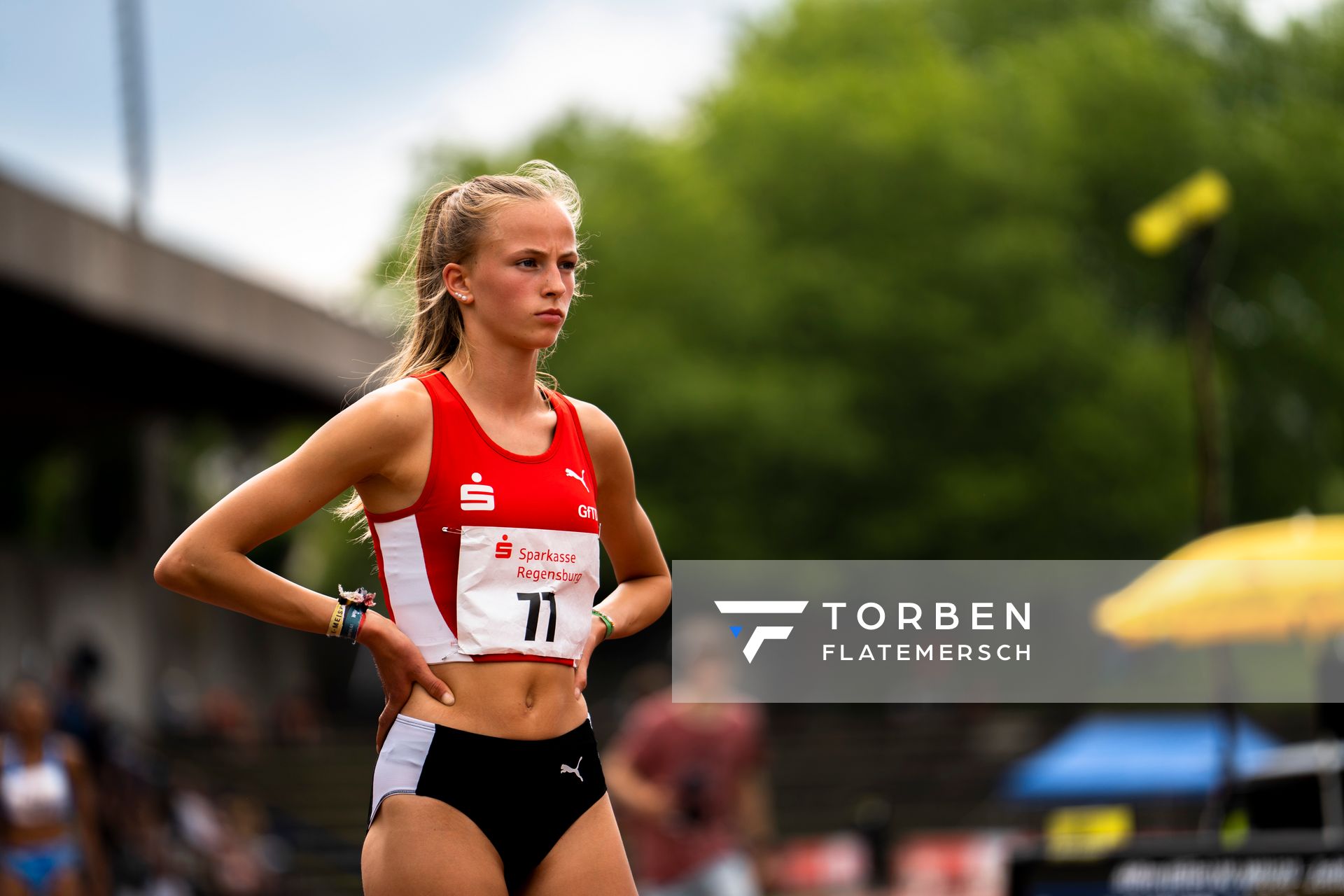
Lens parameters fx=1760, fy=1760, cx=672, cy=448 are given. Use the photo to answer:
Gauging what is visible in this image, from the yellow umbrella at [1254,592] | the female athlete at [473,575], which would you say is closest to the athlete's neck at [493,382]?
the female athlete at [473,575]

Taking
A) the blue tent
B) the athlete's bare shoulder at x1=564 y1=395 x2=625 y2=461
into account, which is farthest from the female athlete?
the blue tent

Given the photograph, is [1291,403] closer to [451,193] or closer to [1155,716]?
[1155,716]

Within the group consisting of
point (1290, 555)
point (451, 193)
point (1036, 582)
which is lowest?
point (451, 193)

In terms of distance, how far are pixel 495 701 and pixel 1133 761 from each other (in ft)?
49.7

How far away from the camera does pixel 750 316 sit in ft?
105

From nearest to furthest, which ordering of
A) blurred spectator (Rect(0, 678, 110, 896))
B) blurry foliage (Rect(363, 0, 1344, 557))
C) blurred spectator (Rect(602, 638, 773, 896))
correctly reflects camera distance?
blurred spectator (Rect(602, 638, 773, 896)) → blurred spectator (Rect(0, 678, 110, 896)) → blurry foliage (Rect(363, 0, 1344, 557))

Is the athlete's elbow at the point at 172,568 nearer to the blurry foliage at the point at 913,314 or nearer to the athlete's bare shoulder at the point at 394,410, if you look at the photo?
the athlete's bare shoulder at the point at 394,410

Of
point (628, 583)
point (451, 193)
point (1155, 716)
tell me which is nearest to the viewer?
point (451, 193)

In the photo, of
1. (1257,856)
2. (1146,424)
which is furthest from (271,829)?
(1146,424)

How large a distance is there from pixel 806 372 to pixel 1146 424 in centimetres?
638

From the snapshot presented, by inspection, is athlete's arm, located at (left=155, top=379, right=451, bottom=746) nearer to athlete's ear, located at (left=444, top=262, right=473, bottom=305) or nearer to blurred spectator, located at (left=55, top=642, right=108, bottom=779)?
athlete's ear, located at (left=444, top=262, right=473, bottom=305)

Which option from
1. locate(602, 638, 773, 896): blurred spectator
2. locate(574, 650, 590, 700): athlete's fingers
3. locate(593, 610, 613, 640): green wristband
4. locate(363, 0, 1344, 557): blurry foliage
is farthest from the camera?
locate(363, 0, 1344, 557): blurry foliage

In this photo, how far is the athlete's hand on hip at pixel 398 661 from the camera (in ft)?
10.6

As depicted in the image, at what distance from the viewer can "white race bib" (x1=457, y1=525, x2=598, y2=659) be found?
3.29 metres
